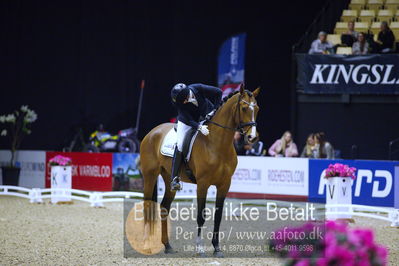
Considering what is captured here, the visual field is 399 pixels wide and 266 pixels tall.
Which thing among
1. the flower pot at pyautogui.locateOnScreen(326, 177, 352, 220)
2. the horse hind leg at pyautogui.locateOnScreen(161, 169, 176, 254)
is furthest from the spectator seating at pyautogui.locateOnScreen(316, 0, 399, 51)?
the horse hind leg at pyautogui.locateOnScreen(161, 169, 176, 254)

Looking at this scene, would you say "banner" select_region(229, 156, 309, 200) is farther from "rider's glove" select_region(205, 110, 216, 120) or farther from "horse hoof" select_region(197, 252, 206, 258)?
"horse hoof" select_region(197, 252, 206, 258)

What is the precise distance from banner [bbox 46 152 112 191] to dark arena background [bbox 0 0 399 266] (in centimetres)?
5

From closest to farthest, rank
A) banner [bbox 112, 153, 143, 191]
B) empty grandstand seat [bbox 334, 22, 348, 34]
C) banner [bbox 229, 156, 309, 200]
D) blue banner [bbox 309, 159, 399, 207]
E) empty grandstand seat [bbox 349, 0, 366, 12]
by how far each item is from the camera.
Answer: blue banner [bbox 309, 159, 399, 207] < banner [bbox 229, 156, 309, 200] < banner [bbox 112, 153, 143, 191] < empty grandstand seat [bbox 334, 22, 348, 34] < empty grandstand seat [bbox 349, 0, 366, 12]

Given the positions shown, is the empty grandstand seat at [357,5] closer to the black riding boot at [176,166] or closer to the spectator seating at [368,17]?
the spectator seating at [368,17]

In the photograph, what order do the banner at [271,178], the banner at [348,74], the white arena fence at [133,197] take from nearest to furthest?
the white arena fence at [133,197]
the banner at [271,178]
the banner at [348,74]

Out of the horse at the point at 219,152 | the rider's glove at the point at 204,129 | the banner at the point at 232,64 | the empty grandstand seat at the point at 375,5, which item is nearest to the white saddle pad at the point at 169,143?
the horse at the point at 219,152

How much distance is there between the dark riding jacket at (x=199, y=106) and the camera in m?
8.51

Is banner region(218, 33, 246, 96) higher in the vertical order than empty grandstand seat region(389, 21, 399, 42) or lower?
lower

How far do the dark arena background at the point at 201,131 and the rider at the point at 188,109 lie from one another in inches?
2.0

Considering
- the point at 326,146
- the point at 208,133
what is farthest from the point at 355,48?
the point at 208,133

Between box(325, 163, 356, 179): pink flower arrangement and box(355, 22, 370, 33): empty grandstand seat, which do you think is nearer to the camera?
box(325, 163, 356, 179): pink flower arrangement

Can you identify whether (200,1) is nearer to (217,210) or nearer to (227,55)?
(227,55)

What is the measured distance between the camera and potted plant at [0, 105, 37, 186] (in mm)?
19031

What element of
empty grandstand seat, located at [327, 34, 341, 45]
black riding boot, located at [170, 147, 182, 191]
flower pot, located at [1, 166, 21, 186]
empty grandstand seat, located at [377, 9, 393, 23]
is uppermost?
empty grandstand seat, located at [377, 9, 393, 23]
